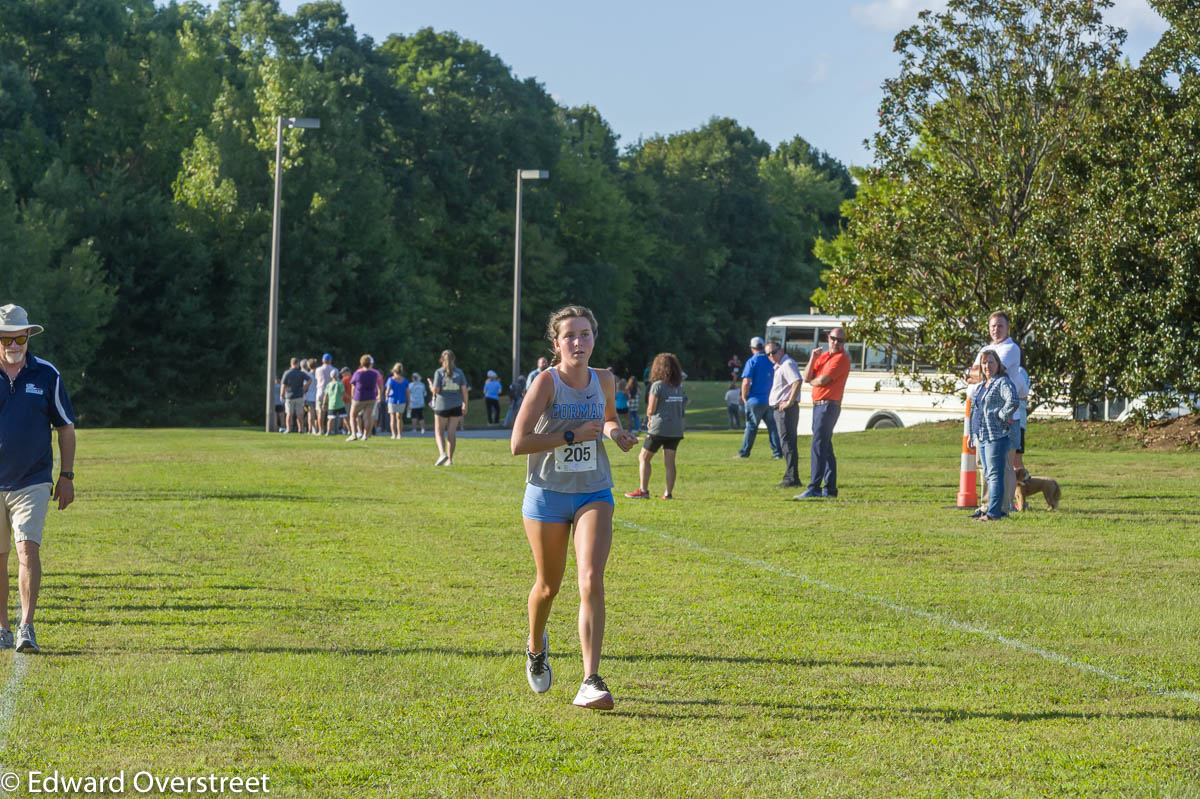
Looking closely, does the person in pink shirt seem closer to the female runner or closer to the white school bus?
the white school bus

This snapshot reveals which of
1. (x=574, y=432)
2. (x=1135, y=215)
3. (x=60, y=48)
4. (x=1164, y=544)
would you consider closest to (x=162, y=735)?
(x=574, y=432)

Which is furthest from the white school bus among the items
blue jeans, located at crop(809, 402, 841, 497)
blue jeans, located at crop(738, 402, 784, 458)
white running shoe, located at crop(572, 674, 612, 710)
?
white running shoe, located at crop(572, 674, 612, 710)

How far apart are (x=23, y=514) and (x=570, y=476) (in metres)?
3.16

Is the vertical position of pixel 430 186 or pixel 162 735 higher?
pixel 430 186

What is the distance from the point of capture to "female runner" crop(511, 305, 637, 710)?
6770mm

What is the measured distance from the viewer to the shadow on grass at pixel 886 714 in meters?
6.53

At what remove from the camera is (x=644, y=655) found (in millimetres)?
7941

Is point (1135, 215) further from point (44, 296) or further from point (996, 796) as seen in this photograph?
point (44, 296)

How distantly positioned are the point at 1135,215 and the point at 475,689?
2370 centimetres

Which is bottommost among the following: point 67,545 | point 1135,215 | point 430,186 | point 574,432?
point 67,545

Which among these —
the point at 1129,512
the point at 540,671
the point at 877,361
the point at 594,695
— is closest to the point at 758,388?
the point at 1129,512

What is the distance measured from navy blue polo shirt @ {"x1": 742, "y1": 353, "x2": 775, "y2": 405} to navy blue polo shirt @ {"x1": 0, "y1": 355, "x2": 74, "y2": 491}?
16.8 meters

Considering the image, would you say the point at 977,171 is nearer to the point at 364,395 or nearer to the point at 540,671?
the point at 364,395

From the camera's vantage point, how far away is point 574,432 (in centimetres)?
677
